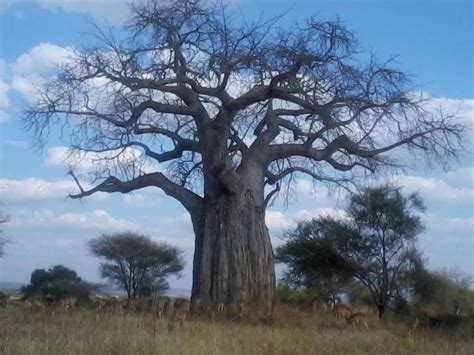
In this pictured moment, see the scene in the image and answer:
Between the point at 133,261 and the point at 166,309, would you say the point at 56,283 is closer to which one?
the point at 133,261

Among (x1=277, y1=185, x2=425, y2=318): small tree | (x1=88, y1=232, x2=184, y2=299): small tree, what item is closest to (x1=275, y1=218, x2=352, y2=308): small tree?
(x1=277, y1=185, x2=425, y2=318): small tree

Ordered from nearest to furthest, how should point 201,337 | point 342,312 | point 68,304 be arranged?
point 201,337 → point 342,312 → point 68,304

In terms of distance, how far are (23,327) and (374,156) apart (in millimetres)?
9638

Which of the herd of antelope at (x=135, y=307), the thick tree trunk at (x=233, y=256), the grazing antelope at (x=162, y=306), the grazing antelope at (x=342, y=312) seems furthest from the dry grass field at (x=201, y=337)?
the thick tree trunk at (x=233, y=256)

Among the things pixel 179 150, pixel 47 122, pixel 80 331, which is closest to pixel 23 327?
pixel 80 331

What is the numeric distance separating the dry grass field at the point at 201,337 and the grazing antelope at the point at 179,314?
18cm

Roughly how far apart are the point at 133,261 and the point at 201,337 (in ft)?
81.7

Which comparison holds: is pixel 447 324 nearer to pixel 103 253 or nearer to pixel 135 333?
pixel 135 333

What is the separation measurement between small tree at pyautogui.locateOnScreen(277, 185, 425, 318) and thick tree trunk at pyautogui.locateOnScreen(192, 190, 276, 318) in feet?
33.7

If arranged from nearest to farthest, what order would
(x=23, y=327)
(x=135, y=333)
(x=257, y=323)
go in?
(x=135, y=333) → (x=23, y=327) → (x=257, y=323)

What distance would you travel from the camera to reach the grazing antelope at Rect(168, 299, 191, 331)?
Result: 13419 mm

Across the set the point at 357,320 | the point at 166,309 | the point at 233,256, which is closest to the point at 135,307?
the point at 166,309

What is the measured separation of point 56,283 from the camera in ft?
115

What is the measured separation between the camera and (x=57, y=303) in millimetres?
17641
